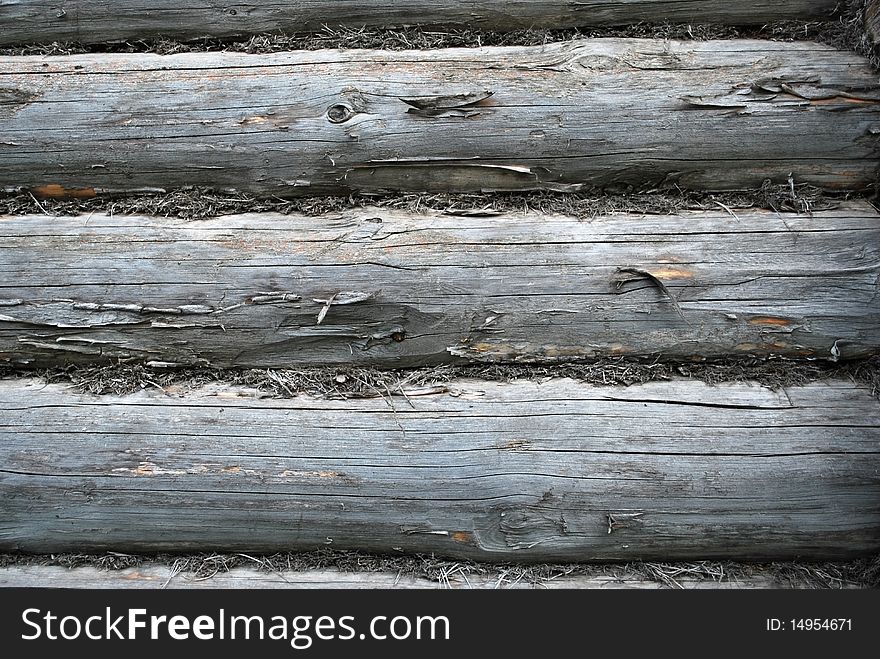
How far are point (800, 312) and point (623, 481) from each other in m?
0.57

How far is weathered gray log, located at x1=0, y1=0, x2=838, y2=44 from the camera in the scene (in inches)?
55.6

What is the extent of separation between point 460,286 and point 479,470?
1.42ft

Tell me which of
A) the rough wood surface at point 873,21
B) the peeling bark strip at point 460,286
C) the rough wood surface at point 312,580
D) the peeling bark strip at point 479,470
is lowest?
the rough wood surface at point 312,580

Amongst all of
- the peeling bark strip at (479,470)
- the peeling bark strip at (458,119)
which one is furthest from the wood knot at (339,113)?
the peeling bark strip at (479,470)

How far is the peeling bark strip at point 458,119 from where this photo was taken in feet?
4.48

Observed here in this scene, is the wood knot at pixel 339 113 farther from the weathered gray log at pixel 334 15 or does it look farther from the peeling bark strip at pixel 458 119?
the weathered gray log at pixel 334 15

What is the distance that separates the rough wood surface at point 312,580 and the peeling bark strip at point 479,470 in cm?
6

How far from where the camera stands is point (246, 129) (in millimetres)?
1377

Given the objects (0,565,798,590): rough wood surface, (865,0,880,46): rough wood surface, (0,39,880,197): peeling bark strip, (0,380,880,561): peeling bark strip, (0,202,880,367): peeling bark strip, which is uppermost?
(865,0,880,46): rough wood surface

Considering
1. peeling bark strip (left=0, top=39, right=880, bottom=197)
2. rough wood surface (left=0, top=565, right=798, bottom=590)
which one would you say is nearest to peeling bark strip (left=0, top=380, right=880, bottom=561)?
rough wood surface (left=0, top=565, right=798, bottom=590)

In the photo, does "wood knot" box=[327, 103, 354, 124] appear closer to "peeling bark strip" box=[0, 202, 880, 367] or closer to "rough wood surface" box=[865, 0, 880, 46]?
"peeling bark strip" box=[0, 202, 880, 367]

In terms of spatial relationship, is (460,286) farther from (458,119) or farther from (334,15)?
(334,15)

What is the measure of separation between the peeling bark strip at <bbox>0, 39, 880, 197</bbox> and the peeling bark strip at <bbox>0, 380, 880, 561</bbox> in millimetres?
530

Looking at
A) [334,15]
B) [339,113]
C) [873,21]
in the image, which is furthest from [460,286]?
[873,21]
